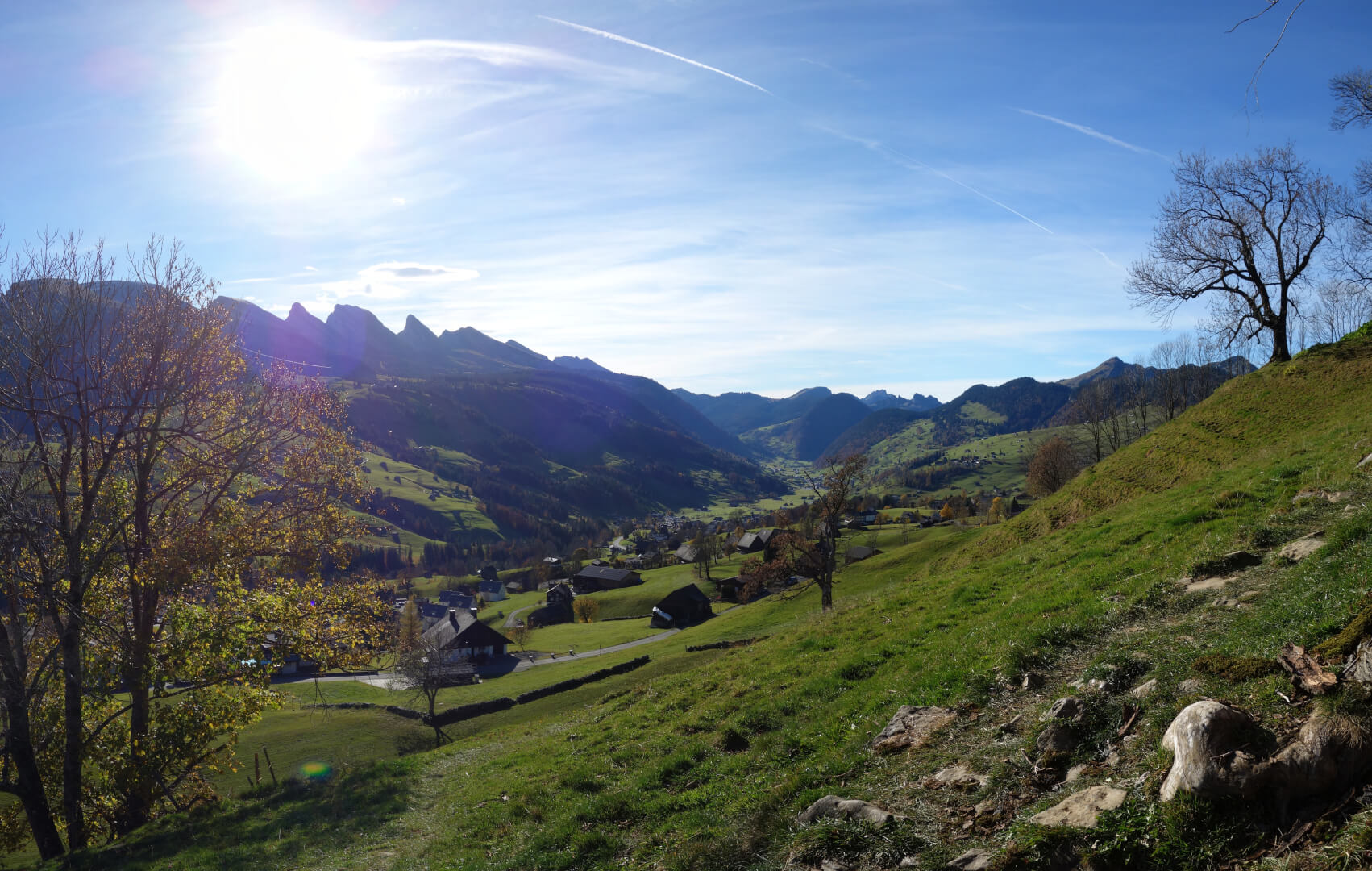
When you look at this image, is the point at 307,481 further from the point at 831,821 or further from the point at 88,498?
the point at 831,821

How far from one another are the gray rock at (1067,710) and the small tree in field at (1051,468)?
95.0m

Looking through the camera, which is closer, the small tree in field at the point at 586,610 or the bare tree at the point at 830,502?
the bare tree at the point at 830,502

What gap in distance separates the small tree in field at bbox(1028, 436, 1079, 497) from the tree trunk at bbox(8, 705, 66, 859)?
102 metres

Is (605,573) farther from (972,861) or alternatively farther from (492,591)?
(972,861)

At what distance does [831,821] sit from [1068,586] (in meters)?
11.6

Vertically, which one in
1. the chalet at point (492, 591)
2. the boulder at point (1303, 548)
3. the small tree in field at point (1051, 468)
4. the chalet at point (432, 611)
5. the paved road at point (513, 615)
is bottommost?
the chalet at point (492, 591)

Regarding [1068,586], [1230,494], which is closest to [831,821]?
[1068,586]

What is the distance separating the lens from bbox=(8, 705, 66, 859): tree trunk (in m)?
20.8

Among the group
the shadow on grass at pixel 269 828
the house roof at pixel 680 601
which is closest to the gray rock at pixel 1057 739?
the shadow on grass at pixel 269 828

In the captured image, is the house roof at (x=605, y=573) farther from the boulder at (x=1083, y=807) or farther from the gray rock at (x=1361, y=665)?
the gray rock at (x=1361, y=665)

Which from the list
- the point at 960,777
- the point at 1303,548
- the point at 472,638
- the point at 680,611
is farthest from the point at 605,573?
the point at 960,777

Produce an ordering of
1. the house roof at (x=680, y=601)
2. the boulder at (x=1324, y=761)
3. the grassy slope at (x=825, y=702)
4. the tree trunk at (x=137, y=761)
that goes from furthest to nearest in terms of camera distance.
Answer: the house roof at (x=680, y=601) < the tree trunk at (x=137, y=761) < the grassy slope at (x=825, y=702) < the boulder at (x=1324, y=761)

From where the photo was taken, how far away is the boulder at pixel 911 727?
11516mm

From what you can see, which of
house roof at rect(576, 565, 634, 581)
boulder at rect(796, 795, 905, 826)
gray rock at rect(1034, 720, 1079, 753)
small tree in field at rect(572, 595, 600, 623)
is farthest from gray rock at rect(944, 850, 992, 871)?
house roof at rect(576, 565, 634, 581)
